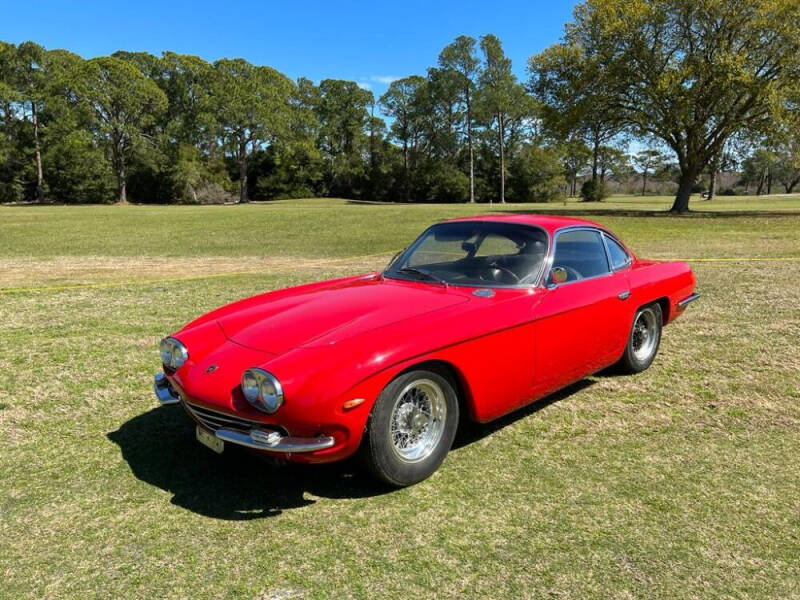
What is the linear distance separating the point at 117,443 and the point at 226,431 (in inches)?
50.1

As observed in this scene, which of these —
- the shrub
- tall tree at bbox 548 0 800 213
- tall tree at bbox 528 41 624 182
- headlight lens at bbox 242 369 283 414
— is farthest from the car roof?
the shrub

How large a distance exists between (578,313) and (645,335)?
4.70 ft

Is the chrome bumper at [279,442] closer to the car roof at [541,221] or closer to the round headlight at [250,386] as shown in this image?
the round headlight at [250,386]

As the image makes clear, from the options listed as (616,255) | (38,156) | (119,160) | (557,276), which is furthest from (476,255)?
(38,156)

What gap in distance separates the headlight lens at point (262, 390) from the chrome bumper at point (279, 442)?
12 cm

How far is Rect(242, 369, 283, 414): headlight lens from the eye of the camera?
274cm

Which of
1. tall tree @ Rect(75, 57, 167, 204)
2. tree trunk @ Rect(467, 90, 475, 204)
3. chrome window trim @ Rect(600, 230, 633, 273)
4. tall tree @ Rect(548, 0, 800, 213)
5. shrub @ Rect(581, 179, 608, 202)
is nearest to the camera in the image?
chrome window trim @ Rect(600, 230, 633, 273)

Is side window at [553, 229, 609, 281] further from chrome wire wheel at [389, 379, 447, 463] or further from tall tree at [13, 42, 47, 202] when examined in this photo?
tall tree at [13, 42, 47, 202]

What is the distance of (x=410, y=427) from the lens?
3145 millimetres

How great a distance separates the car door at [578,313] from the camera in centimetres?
378

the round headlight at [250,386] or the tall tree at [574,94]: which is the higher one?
the tall tree at [574,94]

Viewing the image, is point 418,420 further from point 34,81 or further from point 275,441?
point 34,81

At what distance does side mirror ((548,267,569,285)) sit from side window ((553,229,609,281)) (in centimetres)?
4

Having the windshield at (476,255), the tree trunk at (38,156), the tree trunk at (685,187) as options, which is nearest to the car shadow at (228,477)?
the windshield at (476,255)
